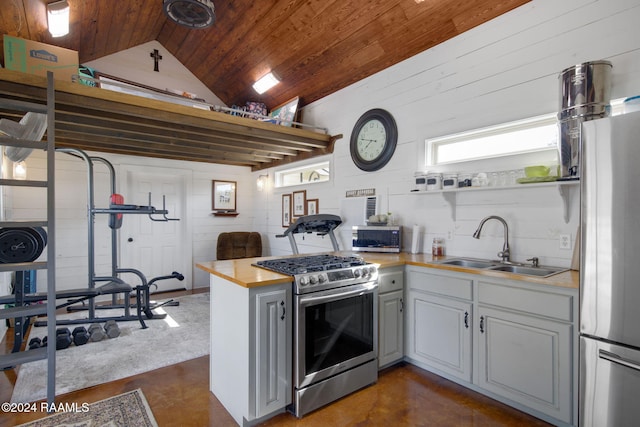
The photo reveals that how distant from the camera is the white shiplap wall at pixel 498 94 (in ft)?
7.57

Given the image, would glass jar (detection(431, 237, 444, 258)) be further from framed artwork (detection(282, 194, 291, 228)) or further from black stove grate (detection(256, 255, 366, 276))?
framed artwork (detection(282, 194, 291, 228))

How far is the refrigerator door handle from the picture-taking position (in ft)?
4.97

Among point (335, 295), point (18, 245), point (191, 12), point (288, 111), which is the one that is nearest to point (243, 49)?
point (288, 111)

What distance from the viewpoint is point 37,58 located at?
2.73m

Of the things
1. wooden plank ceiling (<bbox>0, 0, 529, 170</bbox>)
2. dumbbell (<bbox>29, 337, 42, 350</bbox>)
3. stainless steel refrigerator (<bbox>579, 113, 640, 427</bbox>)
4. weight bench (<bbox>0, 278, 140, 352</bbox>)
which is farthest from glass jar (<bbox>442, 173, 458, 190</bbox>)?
dumbbell (<bbox>29, 337, 42, 350</bbox>)

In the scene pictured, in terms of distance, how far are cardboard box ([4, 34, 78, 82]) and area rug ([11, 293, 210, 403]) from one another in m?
2.57

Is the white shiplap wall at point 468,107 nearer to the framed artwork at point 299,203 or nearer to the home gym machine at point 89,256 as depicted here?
the framed artwork at point 299,203

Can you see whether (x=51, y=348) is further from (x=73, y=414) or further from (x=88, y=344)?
(x=88, y=344)

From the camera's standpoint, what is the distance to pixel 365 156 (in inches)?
159

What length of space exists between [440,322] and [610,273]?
1.25 meters

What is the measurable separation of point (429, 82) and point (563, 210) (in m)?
1.78

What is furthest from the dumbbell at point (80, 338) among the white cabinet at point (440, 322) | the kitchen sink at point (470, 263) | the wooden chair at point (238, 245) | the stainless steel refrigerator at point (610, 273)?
the stainless steel refrigerator at point (610, 273)

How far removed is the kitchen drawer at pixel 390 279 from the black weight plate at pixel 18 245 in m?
2.72

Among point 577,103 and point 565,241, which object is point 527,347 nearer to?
point 565,241
